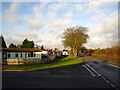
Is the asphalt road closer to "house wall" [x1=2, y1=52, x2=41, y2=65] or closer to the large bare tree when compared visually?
"house wall" [x1=2, y1=52, x2=41, y2=65]

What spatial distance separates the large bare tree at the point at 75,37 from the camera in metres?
45.6

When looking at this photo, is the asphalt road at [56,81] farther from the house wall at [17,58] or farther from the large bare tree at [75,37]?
the large bare tree at [75,37]

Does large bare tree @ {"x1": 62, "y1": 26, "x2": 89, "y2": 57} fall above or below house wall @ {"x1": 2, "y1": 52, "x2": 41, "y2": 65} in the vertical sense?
above

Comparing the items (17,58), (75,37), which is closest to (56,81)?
(17,58)

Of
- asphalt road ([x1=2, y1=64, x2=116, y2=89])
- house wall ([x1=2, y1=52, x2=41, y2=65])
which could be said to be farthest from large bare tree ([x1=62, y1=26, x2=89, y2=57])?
asphalt road ([x1=2, y1=64, x2=116, y2=89])

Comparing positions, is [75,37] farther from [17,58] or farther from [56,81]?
[56,81]

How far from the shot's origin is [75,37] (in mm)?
46125

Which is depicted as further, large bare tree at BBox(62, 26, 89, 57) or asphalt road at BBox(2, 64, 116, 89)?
large bare tree at BBox(62, 26, 89, 57)

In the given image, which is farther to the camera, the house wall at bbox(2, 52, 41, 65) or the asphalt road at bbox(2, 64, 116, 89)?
the house wall at bbox(2, 52, 41, 65)

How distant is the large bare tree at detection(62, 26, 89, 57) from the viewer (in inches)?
1795

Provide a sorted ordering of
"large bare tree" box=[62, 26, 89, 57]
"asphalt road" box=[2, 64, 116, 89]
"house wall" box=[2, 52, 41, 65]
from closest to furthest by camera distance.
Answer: "asphalt road" box=[2, 64, 116, 89], "house wall" box=[2, 52, 41, 65], "large bare tree" box=[62, 26, 89, 57]

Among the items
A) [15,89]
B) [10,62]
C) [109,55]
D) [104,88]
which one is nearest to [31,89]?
[15,89]

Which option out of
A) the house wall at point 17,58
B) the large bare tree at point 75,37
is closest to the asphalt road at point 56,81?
the house wall at point 17,58

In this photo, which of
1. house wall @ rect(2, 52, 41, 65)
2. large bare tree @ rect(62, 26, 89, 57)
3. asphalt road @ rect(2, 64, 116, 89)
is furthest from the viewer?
large bare tree @ rect(62, 26, 89, 57)
